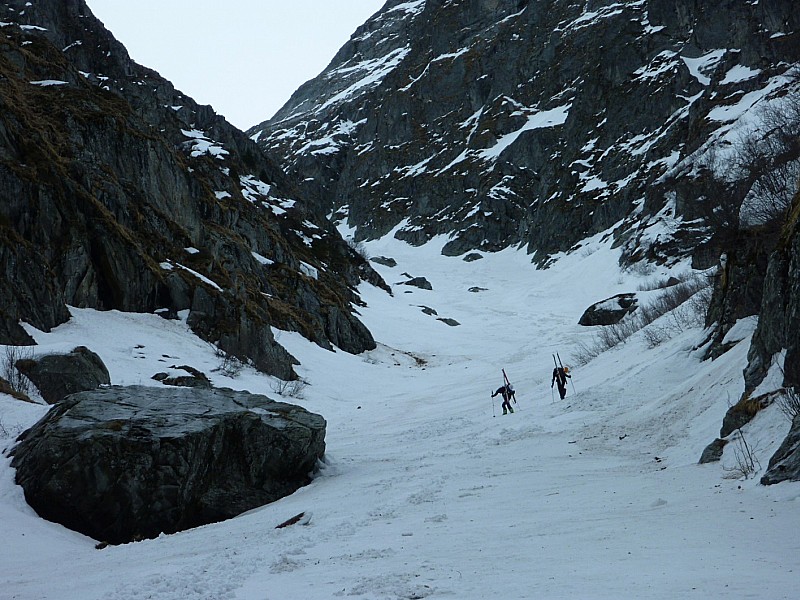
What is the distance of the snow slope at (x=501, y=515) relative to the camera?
178 inches

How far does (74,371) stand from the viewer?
14.2 metres

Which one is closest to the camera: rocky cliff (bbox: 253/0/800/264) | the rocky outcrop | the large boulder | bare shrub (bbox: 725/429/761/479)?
bare shrub (bbox: 725/429/761/479)

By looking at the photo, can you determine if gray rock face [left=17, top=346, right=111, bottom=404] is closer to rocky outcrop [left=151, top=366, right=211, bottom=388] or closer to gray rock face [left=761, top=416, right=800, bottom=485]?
rocky outcrop [left=151, top=366, right=211, bottom=388]

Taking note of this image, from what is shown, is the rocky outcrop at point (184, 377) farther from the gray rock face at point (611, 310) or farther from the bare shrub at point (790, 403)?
the gray rock face at point (611, 310)

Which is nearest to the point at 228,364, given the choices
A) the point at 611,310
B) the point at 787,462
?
the point at 787,462

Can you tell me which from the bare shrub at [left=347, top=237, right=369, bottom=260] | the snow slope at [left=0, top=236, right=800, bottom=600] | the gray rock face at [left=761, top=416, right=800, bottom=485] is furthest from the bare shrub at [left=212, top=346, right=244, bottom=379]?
the bare shrub at [left=347, top=237, right=369, bottom=260]

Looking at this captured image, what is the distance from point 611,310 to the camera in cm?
3856

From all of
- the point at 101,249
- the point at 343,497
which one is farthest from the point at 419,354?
the point at 343,497

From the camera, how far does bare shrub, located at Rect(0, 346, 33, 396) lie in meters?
13.3

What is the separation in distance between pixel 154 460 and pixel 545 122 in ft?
405

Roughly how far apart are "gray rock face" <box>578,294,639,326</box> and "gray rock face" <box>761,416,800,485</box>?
30938 mm

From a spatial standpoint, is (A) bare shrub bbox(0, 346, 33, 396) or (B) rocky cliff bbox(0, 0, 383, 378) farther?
(B) rocky cliff bbox(0, 0, 383, 378)

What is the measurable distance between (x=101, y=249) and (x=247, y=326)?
6734 mm

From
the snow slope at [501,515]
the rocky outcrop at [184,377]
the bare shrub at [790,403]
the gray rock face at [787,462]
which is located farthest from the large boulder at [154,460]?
the bare shrub at [790,403]
